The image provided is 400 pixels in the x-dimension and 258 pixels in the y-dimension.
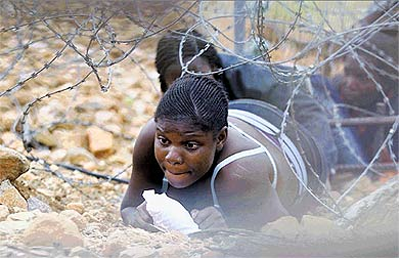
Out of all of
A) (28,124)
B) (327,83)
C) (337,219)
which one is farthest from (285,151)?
(327,83)

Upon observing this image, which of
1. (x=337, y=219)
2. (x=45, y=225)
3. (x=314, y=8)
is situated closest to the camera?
(x=45, y=225)

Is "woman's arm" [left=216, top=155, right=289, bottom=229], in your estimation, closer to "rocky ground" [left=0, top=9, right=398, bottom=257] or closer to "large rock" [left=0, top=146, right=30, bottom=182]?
"rocky ground" [left=0, top=9, right=398, bottom=257]

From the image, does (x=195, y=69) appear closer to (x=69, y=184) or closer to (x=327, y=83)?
(x=69, y=184)

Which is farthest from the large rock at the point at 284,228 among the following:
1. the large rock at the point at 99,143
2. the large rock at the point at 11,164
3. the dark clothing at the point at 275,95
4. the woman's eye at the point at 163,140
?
the large rock at the point at 99,143

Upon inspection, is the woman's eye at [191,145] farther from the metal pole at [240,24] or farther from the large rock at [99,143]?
the large rock at [99,143]

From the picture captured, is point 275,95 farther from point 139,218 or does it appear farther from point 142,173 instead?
point 139,218

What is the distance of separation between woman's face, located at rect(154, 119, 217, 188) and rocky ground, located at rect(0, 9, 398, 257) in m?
0.13

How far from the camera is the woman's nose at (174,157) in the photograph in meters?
1.49

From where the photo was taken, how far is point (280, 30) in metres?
2.24

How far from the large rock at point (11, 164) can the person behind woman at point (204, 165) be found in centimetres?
21

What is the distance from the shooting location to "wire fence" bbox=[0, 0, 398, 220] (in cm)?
144

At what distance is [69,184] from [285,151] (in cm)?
60

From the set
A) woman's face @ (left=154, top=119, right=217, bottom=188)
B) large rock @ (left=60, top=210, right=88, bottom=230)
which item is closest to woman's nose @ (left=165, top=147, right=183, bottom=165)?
woman's face @ (left=154, top=119, right=217, bottom=188)

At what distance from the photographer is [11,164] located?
64.3 inches
